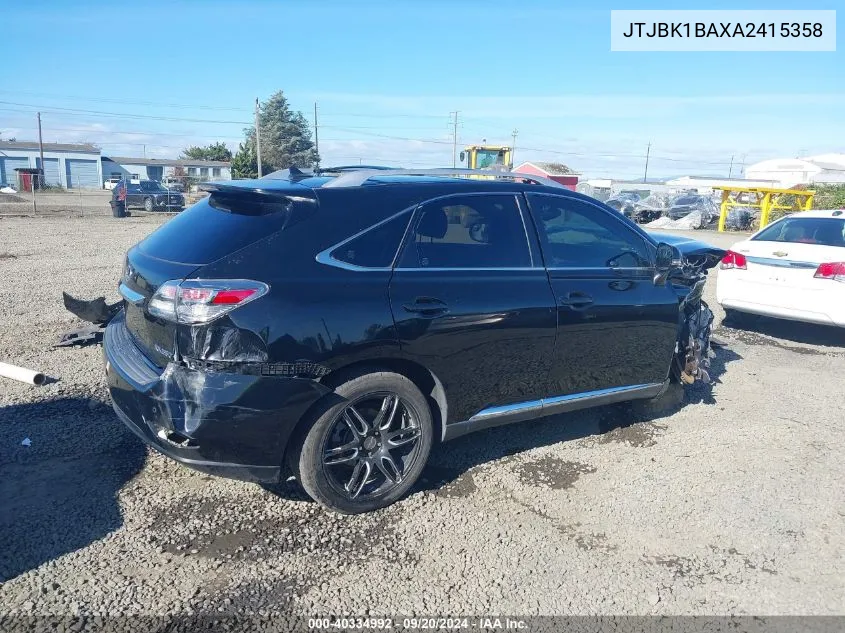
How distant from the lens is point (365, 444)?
364cm

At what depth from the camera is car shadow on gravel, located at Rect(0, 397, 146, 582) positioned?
328 cm

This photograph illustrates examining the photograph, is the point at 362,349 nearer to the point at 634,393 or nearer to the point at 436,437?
the point at 436,437

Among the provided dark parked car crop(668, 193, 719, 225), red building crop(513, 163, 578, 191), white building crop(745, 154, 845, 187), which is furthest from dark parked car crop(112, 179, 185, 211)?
white building crop(745, 154, 845, 187)

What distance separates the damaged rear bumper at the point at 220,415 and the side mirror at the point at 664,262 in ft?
9.01

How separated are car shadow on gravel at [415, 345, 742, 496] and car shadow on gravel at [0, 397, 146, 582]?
70.9 inches

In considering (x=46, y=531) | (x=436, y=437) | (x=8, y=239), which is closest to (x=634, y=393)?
Result: (x=436, y=437)

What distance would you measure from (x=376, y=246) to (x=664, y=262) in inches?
95.4

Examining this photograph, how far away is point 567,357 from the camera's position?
4.35 meters

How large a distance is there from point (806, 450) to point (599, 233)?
2187 millimetres

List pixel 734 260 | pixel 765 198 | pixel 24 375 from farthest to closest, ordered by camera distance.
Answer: pixel 765 198 → pixel 734 260 → pixel 24 375

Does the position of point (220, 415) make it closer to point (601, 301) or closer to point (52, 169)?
point (601, 301)

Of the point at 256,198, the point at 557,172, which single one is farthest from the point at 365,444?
the point at 557,172

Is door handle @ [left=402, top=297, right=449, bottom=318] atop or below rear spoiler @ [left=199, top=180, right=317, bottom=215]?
below

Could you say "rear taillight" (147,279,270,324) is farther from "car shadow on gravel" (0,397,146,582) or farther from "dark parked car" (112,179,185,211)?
"dark parked car" (112,179,185,211)
